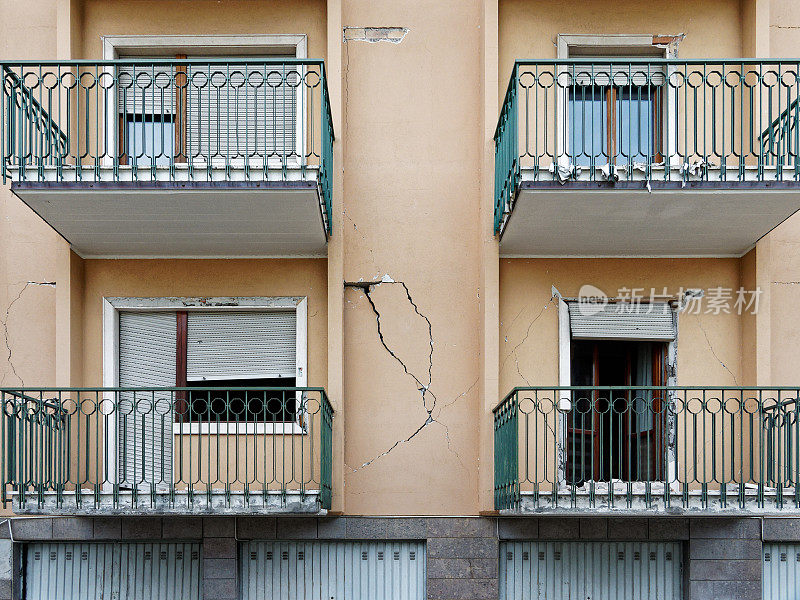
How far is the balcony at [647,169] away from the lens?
304 inches

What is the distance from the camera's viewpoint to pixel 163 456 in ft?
27.3

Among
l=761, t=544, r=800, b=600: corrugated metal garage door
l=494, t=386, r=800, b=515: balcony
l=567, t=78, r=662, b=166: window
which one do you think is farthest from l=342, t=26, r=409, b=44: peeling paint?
l=761, t=544, r=800, b=600: corrugated metal garage door

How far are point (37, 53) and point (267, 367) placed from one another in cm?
419

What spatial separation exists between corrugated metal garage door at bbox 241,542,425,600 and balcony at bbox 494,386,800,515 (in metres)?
1.31

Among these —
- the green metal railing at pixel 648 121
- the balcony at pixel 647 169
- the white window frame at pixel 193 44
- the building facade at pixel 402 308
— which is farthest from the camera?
the white window frame at pixel 193 44

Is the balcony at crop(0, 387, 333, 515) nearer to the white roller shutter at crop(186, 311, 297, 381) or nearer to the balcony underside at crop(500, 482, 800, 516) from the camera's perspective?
the white roller shutter at crop(186, 311, 297, 381)

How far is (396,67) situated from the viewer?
9.41 metres

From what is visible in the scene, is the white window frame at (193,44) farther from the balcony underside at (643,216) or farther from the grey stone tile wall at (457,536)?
the grey stone tile wall at (457,536)

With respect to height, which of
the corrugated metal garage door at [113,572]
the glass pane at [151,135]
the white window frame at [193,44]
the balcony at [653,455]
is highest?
the white window frame at [193,44]

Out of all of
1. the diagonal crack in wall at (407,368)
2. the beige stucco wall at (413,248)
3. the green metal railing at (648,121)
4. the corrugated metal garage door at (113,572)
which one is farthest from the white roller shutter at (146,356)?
the green metal railing at (648,121)

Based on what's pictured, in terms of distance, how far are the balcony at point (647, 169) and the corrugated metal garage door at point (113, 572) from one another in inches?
182

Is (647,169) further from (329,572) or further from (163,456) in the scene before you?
(163,456)

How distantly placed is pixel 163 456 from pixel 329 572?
2051 mm

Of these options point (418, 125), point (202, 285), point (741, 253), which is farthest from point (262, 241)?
point (741, 253)
